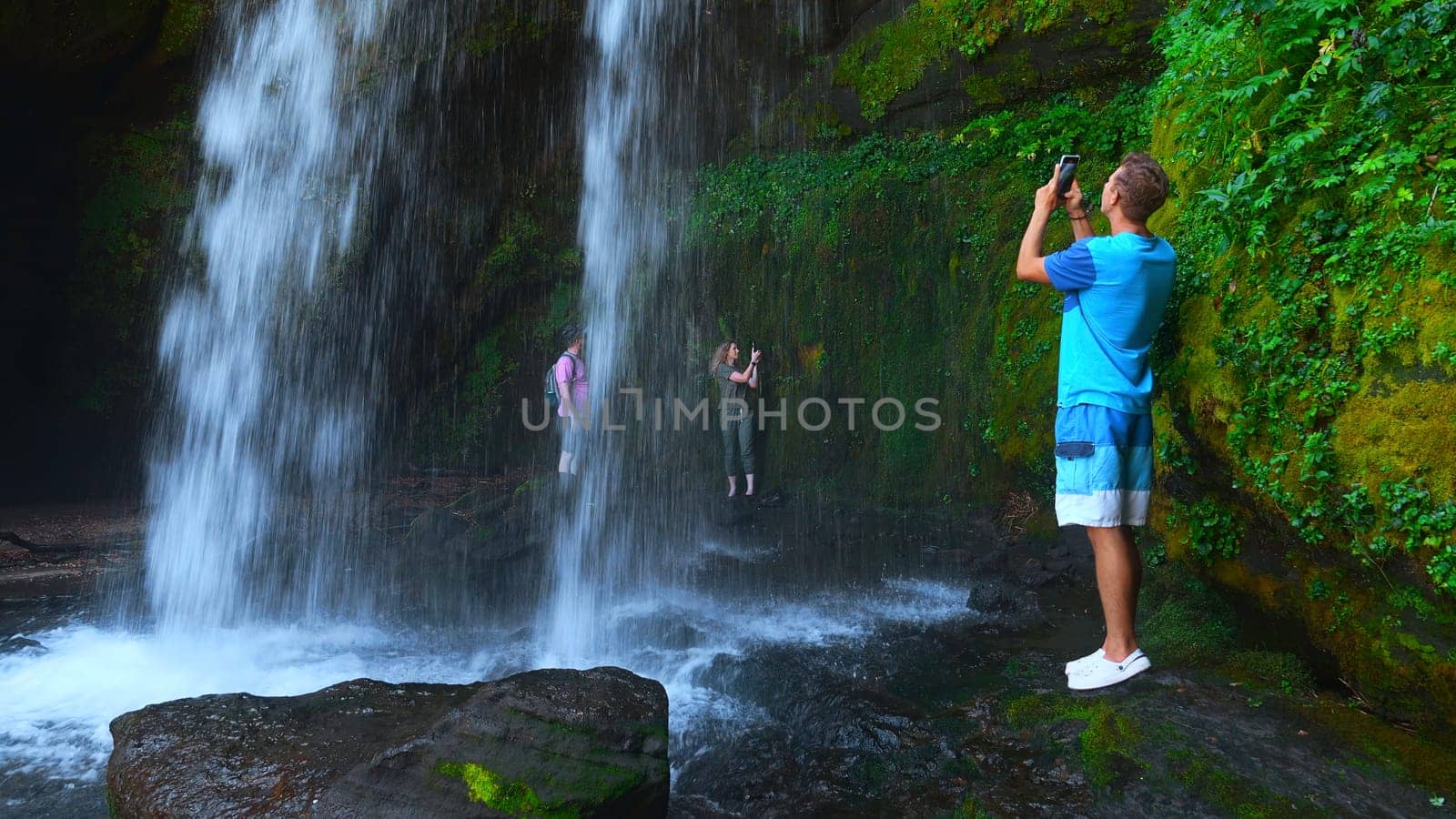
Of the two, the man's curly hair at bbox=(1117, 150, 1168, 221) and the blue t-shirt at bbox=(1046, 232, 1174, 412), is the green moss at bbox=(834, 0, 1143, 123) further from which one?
the blue t-shirt at bbox=(1046, 232, 1174, 412)

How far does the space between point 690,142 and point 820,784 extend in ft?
32.6

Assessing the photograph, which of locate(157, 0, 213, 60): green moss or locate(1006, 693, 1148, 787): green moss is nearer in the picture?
locate(1006, 693, 1148, 787): green moss

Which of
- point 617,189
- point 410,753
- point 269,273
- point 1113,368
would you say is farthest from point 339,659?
point 617,189

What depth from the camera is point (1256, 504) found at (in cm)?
341

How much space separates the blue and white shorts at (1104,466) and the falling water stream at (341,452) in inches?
106

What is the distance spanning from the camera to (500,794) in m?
2.95

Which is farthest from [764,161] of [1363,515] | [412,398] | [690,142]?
[1363,515]

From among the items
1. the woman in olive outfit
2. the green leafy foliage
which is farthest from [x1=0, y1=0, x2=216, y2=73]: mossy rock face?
the green leafy foliage

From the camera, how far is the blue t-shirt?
324 centimetres

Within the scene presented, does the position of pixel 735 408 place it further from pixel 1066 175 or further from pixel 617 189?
pixel 1066 175

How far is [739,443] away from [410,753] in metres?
7.50

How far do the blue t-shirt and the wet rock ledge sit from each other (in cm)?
234

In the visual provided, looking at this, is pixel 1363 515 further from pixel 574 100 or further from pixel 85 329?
pixel 85 329

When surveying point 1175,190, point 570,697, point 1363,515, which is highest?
point 1175,190
